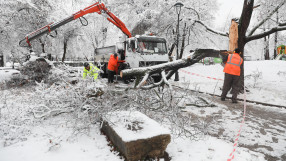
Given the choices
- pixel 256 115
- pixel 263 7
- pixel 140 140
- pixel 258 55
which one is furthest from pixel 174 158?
pixel 258 55

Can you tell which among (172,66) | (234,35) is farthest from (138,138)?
(234,35)

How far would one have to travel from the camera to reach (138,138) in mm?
2488

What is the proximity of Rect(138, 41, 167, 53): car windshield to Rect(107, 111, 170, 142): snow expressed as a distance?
19.7 ft

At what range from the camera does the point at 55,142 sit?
297 centimetres

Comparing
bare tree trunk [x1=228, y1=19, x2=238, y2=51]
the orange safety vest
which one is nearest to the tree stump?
the orange safety vest

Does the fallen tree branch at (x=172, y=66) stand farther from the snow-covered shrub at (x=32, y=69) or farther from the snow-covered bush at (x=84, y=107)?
the snow-covered shrub at (x=32, y=69)

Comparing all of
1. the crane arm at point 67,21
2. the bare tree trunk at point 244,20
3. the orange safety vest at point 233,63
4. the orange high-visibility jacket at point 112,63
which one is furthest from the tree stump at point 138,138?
the crane arm at point 67,21

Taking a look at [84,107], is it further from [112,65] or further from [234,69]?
[112,65]

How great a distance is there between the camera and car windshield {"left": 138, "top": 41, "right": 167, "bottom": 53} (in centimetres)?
894

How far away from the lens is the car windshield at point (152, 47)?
8.94 meters

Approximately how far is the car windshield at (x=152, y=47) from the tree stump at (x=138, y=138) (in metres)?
6.35

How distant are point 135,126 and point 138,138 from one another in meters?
0.40

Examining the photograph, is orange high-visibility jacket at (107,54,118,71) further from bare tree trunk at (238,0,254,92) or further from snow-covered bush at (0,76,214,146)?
bare tree trunk at (238,0,254,92)

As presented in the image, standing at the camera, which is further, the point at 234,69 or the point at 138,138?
the point at 234,69
